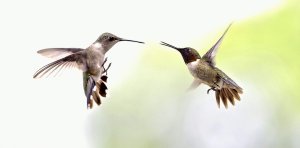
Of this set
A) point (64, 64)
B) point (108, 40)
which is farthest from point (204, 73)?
point (64, 64)

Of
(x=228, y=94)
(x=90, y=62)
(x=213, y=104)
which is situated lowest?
(x=213, y=104)

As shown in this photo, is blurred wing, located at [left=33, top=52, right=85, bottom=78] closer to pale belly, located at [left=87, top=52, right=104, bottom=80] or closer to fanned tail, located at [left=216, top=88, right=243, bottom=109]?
pale belly, located at [left=87, top=52, right=104, bottom=80]

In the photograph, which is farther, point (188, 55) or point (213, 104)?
point (213, 104)

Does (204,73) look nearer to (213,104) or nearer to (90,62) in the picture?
(90,62)

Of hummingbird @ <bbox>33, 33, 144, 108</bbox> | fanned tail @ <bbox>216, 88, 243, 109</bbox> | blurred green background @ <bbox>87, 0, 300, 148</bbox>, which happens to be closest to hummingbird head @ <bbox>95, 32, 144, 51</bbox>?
hummingbird @ <bbox>33, 33, 144, 108</bbox>
